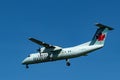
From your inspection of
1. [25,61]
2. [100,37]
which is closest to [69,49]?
[100,37]

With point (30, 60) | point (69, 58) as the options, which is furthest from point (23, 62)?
point (69, 58)

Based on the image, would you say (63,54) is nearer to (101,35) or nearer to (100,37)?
(100,37)

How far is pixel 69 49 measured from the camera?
12812 cm

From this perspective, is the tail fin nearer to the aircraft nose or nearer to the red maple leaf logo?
the red maple leaf logo

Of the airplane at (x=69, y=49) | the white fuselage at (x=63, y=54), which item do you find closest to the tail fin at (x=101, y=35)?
the airplane at (x=69, y=49)

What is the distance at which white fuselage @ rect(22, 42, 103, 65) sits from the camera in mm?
126188

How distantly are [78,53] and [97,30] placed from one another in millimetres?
5589

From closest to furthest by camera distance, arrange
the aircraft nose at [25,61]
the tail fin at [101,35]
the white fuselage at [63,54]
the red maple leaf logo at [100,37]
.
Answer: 1. the white fuselage at [63,54]
2. the tail fin at [101,35]
3. the red maple leaf logo at [100,37]
4. the aircraft nose at [25,61]

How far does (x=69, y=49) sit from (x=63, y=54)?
1.46m

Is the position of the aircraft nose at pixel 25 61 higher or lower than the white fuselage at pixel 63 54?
higher

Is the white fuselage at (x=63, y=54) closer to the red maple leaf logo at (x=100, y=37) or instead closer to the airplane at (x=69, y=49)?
the airplane at (x=69, y=49)

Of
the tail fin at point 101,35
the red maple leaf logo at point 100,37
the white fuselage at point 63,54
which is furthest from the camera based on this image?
the red maple leaf logo at point 100,37

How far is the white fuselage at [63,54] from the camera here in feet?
414

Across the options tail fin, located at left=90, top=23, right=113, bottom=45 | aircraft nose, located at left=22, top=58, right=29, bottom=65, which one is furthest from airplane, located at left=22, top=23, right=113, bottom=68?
aircraft nose, located at left=22, top=58, right=29, bottom=65
